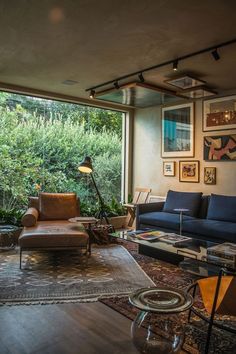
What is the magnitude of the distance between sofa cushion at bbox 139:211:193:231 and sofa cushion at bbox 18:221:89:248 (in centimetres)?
131

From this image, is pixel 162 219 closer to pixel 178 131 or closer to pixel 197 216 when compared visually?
pixel 197 216

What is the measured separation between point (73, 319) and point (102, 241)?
7.83ft

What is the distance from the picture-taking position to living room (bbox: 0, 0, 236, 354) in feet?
7.60

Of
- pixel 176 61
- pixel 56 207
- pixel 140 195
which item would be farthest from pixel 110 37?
pixel 140 195

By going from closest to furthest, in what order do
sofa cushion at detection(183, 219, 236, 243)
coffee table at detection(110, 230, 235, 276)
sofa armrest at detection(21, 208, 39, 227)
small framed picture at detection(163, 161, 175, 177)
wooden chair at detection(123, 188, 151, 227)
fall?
1. coffee table at detection(110, 230, 235, 276)
2. sofa cushion at detection(183, 219, 236, 243)
3. sofa armrest at detection(21, 208, 39, 227)
4. small framed picture at detection(163, 161, 175, 177)
5. wooden chair at detection(123, 188, 151, 227)

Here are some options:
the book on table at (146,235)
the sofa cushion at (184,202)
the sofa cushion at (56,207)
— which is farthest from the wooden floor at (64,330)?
the sofa cushion at (184,202)

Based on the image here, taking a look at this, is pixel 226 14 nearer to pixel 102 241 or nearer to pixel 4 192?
pixel 102 241

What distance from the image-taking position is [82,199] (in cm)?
595

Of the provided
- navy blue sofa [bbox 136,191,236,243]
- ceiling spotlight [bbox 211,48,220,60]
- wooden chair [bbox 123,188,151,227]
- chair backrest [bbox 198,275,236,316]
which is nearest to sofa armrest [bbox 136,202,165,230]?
navy blue sofa [bbox 136,191,236,243]

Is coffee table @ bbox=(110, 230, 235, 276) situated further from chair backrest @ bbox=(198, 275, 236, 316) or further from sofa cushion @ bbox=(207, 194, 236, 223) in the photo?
sofa cushion @ bbox=(207, 194, 236, 223)

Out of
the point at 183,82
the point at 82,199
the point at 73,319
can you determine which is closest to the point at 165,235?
the point at 73,319

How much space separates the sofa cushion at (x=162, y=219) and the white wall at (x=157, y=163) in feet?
2.83

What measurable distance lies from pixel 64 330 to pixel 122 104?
4.65 m

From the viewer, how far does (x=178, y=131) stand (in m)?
5.68
